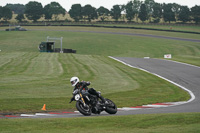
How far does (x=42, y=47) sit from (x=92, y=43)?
1841 cm

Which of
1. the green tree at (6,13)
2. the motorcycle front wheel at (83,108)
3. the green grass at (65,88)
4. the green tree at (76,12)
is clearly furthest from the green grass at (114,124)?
the green tree at (6,13)

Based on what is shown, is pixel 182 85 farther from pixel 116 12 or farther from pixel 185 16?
pixel 116 12

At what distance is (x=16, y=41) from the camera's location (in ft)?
278

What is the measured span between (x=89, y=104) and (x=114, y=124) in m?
2.85

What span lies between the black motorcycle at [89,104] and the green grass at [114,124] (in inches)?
51.9

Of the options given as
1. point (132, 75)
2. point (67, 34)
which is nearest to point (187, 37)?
point (67, 34)

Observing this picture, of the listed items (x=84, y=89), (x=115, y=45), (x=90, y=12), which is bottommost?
(x=115, y=45)

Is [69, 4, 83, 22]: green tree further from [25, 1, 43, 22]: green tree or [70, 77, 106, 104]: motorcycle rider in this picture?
[70, 77, 106, 104]: motorcycle rider

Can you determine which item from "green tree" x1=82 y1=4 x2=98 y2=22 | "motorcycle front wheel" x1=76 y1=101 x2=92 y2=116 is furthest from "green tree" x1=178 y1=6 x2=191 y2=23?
"motorcycle front wheel" x1=76 y1=101 x2=92 y2=116

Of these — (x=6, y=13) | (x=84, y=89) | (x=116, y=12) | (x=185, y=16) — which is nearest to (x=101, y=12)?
(x=116, y=12)

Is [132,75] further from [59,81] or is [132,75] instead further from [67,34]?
[67,34]

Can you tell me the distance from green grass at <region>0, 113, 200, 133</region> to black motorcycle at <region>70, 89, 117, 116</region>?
1.32 m

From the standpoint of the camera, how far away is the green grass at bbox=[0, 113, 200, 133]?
413 inches

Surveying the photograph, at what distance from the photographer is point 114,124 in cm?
1155
